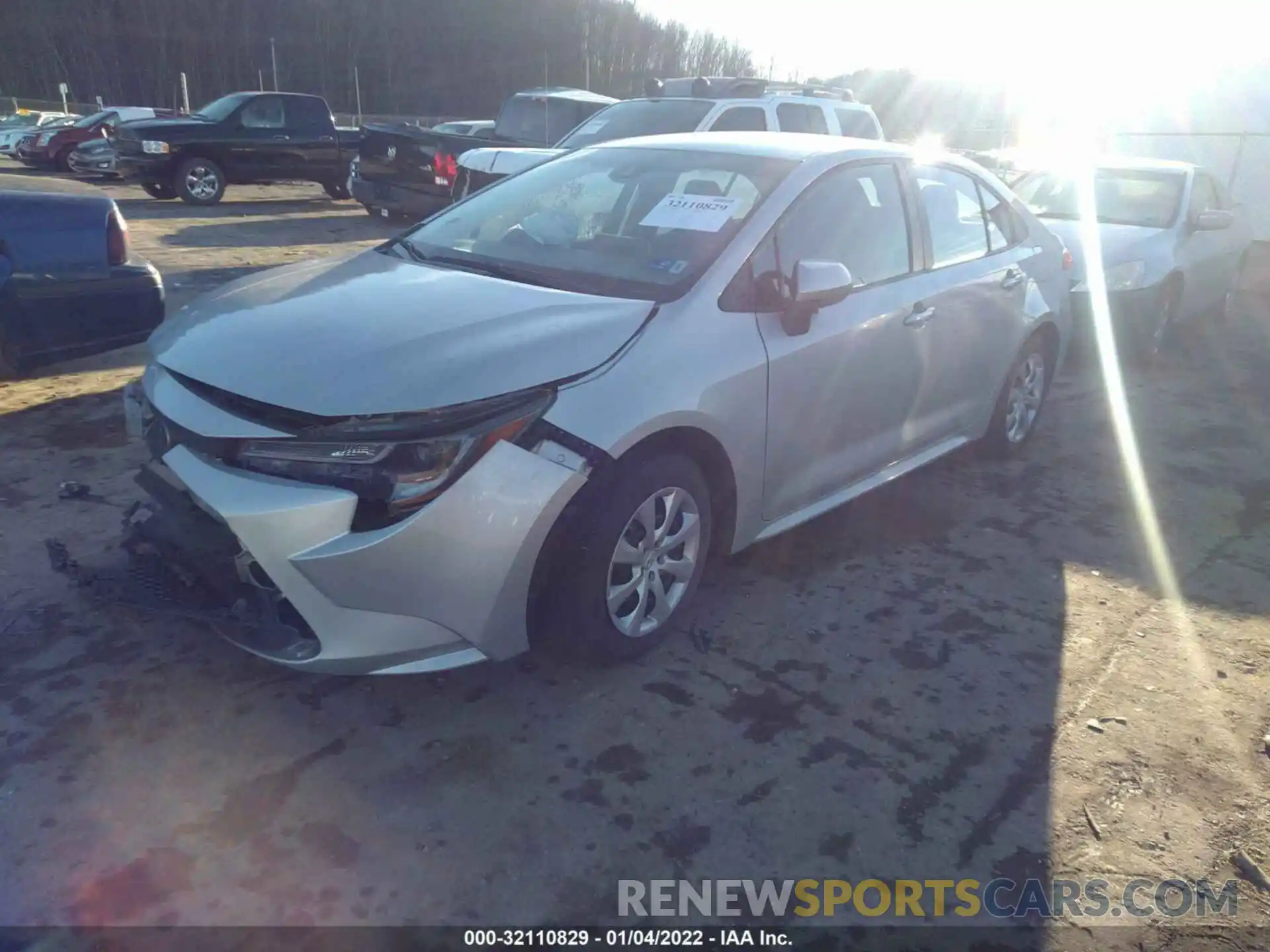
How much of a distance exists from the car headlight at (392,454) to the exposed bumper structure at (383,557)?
0.03m

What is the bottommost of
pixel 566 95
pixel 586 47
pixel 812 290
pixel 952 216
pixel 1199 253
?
pixel 1199 253

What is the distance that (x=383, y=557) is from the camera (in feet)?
8.40

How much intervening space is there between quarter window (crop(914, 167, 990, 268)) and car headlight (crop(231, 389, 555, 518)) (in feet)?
8.40

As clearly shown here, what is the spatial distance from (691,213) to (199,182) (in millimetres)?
13248

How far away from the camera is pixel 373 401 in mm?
2625

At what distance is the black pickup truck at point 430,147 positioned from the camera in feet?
40.5

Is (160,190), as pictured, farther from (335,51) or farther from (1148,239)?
(335,51)

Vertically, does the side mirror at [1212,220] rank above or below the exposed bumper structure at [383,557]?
above

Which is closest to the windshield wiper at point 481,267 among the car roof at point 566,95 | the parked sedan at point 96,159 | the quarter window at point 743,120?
the quarter window at point 743,120

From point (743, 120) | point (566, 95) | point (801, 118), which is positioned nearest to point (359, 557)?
point (743, 120)

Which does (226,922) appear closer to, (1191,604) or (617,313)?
(617,313)

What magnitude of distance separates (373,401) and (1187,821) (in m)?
2.57

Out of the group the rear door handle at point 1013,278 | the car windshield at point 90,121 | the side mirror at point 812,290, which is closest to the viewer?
→ the side mirror at point 812,290

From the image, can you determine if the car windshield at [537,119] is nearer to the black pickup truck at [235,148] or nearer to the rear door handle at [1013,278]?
the black pickup truck at [235,148]
